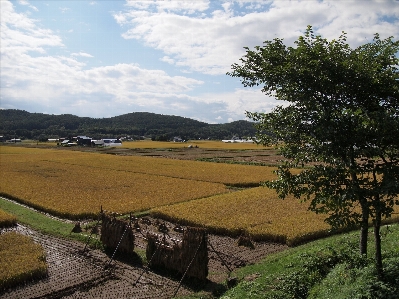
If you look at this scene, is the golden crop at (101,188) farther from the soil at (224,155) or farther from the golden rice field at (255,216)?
the soil at (224,155)

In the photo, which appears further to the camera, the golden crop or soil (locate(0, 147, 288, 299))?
the golden crop

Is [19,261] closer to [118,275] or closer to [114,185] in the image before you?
[118,275]

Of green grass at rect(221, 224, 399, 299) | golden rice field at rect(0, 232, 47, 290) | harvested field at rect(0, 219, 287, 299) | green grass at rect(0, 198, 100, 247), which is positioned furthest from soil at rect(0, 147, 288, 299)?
green grass at rect(221, 224, 399, 299)

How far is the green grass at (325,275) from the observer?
341 inches

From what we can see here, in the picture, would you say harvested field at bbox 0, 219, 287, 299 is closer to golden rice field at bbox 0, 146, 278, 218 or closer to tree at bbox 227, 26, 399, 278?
tree at bbox 227, 26, 399, 278

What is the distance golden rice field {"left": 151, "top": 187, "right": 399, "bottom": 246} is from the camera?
17562 millimetres

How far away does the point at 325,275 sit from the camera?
37.4 feet

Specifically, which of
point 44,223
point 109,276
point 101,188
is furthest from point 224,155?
point 109,276

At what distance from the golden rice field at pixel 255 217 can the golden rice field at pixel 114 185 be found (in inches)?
129

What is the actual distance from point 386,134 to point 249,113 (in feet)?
13.5

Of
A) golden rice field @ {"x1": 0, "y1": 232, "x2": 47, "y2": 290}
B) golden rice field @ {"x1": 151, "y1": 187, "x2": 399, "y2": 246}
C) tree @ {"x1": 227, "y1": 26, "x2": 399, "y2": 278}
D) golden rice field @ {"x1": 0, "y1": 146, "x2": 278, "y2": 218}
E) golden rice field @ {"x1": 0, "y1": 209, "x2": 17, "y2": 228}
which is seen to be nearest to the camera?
tree @ {"x1": 227, "y1": 26, "x2": 399, "y2": 278}

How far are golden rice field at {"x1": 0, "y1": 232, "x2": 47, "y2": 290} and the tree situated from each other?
9444mm

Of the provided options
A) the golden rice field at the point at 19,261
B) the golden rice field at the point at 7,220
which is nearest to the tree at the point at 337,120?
the golden rice field at the point at 19,261

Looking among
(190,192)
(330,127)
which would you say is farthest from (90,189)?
(330,127)
